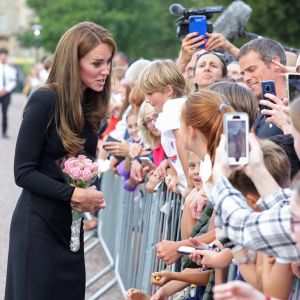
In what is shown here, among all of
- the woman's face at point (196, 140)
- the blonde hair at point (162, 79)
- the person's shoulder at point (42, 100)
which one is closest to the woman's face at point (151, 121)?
the blonde hair at point (162, 79)

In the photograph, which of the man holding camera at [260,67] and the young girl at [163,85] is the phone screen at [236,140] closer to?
the man holding camera at [260,67]

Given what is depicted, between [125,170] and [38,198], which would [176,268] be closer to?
[38,198]

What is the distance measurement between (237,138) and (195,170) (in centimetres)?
184

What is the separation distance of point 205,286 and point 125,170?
3517 millimetres

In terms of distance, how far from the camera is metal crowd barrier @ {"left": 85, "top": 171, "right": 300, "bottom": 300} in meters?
5.89

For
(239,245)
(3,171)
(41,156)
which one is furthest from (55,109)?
(3,171)

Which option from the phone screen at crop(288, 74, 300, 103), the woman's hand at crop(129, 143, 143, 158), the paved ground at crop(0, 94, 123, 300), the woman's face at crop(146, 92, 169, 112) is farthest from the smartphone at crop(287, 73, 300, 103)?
the paved ground at crop(0, 94, 123, 300)

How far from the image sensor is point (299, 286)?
11.8 feet

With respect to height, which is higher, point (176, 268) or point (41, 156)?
point (41, 156)

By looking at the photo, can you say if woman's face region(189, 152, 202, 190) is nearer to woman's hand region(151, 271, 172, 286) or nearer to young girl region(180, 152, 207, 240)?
young girl region(180, 152, 207, 240)

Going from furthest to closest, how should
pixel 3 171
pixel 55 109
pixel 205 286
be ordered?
pixel 3 171, pixel 55 109, pixel 205 286

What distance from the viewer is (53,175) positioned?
5.07m

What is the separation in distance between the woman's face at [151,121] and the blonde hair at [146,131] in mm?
25

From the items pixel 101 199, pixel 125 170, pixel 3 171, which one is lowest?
pixel 3 171
